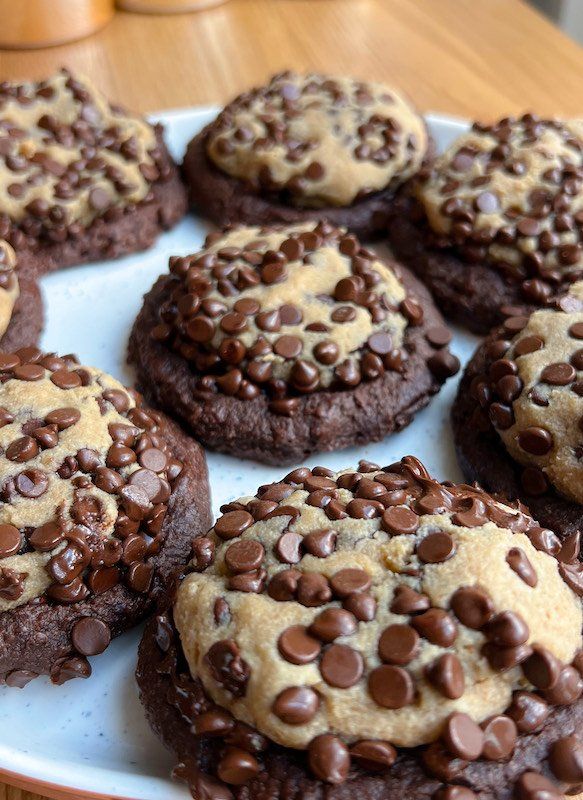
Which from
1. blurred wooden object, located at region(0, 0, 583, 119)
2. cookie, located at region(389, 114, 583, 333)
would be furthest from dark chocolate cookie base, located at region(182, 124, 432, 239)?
blurred wooden object, located at region(0, 0, 583, 119)

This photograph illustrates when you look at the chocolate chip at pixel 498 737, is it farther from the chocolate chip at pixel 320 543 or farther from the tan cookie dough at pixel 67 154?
the tan cookie dough at pixel 67 154

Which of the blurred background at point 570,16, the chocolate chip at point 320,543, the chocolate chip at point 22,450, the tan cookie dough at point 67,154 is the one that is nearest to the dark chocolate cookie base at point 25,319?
the tan cookie dough at point 67,154

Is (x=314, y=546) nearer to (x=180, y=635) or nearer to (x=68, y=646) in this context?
(x=180, y=635)

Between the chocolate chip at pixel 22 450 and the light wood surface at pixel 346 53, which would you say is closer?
the chocolate chip at pixel 22 450

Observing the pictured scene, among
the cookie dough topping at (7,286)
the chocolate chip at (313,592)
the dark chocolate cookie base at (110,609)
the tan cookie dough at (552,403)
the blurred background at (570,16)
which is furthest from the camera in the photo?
the blurred background at (570,16)

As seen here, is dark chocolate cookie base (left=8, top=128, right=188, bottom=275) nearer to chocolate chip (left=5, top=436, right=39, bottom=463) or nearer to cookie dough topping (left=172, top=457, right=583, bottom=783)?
chocolate chip (left=5, top=436, right=39, bottom=463)

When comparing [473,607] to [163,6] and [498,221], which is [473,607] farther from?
[163,6]

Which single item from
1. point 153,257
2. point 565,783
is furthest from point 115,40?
point 565,783
